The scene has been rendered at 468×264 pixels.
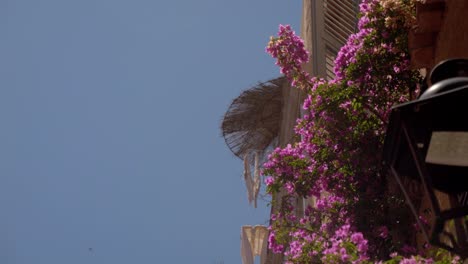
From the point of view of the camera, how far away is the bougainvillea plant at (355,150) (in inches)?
287

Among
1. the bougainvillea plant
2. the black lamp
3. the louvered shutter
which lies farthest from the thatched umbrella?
the black lamp

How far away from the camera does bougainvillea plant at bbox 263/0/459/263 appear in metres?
7.30

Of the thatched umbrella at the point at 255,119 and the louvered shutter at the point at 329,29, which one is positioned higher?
the louvered shutter at the point at 329,29

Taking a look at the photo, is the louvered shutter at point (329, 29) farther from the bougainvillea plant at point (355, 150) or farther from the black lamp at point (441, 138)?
the black lamp at point (441, 138)

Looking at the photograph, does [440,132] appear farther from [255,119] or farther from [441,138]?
[255,119]

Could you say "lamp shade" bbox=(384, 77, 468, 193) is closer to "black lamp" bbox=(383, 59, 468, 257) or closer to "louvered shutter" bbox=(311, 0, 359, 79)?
"black lamp" bbox=(383, 59, 468, 257)

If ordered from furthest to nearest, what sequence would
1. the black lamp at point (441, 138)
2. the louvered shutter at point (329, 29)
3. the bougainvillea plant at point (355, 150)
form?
the louvered shutter at point (329, 29)
the bougainvillea plant at point (355, 150)
the black lamp at point (441, 138)

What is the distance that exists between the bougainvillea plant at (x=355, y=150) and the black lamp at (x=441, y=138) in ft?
15.2

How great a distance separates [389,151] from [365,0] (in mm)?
5460

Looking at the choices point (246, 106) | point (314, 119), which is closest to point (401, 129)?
point (314, 119)

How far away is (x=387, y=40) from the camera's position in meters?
7.35

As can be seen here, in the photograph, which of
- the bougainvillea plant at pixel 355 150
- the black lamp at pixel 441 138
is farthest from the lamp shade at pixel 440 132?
the bougainvillea plant at pixel 355 150

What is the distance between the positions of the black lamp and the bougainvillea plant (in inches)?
182

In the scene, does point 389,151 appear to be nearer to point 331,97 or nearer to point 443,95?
point 443,95
